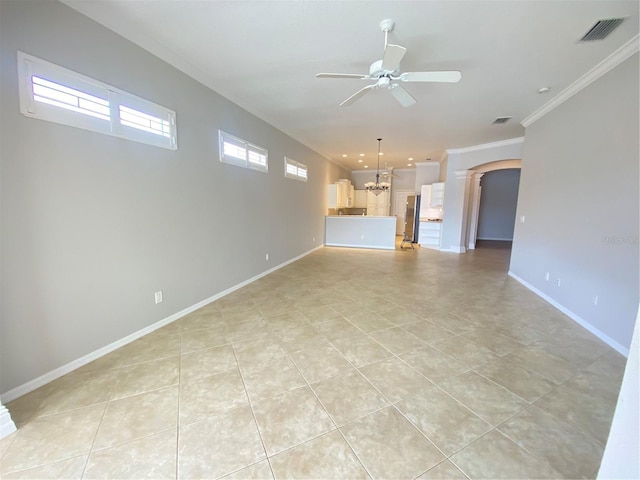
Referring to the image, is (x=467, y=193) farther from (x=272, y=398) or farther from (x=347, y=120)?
(x=272, y=398)

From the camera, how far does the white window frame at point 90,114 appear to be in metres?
1.74

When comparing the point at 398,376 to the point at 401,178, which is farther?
the point at 401,178

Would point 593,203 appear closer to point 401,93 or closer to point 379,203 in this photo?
point 401,93

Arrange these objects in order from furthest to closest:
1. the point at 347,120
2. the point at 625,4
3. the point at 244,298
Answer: the point at 347,120
the point at 244,298
the point at 625,4

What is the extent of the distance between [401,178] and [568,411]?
1030 centimetres

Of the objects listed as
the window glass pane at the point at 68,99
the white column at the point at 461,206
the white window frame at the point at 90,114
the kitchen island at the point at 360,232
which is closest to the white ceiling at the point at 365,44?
the white window frame at the point at 90,114

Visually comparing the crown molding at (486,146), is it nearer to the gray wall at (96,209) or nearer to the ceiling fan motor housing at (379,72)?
the ceiling fan motor housing at (379,72)

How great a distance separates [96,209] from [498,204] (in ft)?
39.8

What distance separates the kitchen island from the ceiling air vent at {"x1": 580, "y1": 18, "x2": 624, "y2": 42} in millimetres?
5416

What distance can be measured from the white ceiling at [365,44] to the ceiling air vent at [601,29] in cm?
5

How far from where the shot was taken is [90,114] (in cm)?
207

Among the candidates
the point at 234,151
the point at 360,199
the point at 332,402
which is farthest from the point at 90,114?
the point at 360,199

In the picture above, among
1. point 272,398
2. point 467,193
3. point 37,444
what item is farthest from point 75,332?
point 467,193

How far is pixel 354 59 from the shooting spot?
108 inches
